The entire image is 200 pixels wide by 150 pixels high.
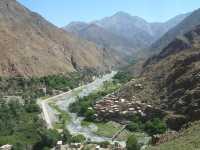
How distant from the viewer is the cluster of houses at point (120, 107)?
4917 centimetres

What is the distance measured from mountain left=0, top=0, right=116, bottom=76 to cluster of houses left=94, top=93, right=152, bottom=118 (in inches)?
1465

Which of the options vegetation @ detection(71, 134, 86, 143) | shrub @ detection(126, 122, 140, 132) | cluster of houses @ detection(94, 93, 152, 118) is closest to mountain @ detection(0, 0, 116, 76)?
cluster of houses @ detection(94, 93, 152, 118)

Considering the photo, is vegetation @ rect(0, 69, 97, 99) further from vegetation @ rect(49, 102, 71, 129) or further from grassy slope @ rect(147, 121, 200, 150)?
grassy slope @ rect(147, 121, 200, 150)

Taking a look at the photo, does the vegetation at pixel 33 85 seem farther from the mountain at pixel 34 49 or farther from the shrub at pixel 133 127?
the shrub at pixel 133 127

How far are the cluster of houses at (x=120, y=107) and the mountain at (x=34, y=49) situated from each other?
37.2m

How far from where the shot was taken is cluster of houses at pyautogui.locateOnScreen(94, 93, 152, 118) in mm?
49169

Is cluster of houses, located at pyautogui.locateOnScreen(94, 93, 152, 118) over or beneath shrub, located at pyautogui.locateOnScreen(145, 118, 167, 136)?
over

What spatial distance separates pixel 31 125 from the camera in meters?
46.9

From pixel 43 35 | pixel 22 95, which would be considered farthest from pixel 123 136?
pixel 43 35

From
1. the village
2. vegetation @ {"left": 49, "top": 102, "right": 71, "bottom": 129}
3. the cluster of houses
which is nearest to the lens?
the village

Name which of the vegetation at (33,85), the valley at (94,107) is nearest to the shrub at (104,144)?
the valley at (94,107)

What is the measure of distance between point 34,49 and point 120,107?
189 ft

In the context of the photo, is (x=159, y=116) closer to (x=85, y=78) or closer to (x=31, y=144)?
(x=31, y=144)

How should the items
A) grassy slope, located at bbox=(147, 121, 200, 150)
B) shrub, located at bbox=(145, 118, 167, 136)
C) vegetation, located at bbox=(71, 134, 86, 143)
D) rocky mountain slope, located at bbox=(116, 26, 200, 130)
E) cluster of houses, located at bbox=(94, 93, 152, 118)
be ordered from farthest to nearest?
cluster of houses, located at bbox=(94, 93, 152, 118) → rocky mountain slope, located at bbox=(116, 26, 200, 130) → shrub, located at bbox=(145, 118, 167, 136) → vegetation, located at bbox=(71, 134, 86, 143) → grassy slope, located at bbox=(147, 121, 200, 150)
